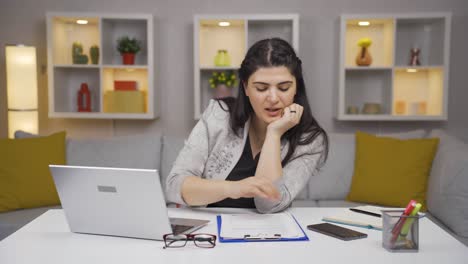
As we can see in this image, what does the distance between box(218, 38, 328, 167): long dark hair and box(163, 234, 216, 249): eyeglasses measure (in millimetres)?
607

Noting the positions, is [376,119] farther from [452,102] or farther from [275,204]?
[275,204]

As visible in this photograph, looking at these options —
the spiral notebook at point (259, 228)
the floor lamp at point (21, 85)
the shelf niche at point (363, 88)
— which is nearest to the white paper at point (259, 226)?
the spiral notebook at point (259, 228)

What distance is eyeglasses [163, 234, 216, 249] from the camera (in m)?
1.26

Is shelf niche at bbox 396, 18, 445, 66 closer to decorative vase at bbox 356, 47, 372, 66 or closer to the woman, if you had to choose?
decorative vase at bbox 356, 47, 372, 66

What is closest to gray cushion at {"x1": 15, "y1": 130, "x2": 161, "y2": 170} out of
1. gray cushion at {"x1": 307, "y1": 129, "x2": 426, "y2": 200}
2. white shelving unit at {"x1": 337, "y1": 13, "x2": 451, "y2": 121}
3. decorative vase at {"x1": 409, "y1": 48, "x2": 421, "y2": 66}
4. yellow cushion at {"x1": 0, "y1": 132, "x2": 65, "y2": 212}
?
yellow cushion at {"x1": 0, "y1": 132, "x2": 65, "y2": 212}

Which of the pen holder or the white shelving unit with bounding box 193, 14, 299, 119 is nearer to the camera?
the pen holder

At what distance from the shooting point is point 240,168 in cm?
190

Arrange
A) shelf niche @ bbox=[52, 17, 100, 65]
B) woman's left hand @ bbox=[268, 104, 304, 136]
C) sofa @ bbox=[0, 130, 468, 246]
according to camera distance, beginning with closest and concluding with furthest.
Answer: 1. woman's left hand @ bbox=[268, 104, 304, 136]
2. sofa @ bbox=[0, 130, 468, 246]
3. shelf niche @ bbox=[52, 17, 100, 65]

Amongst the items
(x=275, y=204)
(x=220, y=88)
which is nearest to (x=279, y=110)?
(x=275, y=204)

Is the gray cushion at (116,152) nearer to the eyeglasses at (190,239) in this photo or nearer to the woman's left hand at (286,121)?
the woman's left hand at (286,121)

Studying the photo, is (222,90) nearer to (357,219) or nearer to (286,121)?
(286,121)

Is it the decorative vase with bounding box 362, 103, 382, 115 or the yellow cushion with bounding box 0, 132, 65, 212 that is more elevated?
the decorative vase with bounding box 362, 103, 382, 115

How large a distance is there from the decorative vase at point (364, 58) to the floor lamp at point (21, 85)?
89.9 inches

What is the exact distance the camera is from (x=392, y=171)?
2908mm
